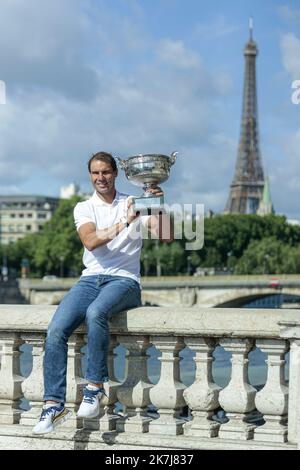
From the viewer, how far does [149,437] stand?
6.39m

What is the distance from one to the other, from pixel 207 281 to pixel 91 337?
77.1 metres

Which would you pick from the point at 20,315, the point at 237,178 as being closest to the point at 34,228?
the point at 237,178

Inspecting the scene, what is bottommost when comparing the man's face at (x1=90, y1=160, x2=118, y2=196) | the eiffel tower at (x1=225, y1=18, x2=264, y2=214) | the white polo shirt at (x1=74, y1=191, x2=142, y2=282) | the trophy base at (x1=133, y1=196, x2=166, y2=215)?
the white polo shirt at (x1=74, y1=191, x2=142, y2=282)

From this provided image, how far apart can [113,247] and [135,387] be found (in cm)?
96

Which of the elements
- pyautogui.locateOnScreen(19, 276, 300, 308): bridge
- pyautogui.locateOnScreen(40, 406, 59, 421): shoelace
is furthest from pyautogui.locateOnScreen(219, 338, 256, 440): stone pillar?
pyautogui.locateOnScreen(19, 276, 300, 308): bridge

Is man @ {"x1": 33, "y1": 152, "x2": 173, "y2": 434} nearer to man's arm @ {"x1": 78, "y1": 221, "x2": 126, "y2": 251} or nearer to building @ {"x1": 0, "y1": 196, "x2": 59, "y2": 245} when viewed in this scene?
man's arm @ {"x1": 78, "y1": 221, "x2": 126, "y2": 251}

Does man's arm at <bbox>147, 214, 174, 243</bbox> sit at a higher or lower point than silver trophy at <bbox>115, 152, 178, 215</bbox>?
lower

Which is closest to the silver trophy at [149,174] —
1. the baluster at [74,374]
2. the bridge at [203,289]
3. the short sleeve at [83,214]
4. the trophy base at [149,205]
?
the trophy base at [149,205]

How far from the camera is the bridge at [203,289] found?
3147 inches

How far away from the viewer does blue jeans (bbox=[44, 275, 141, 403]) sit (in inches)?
246

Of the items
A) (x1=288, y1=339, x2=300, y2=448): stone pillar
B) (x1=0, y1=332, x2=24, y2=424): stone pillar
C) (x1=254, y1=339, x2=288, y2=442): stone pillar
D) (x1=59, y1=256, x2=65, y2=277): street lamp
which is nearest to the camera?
(x1=288, y1=339, x2=300, y2=448): stone pillar

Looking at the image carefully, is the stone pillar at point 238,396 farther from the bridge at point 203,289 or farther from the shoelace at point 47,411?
the bridge at point 203,289

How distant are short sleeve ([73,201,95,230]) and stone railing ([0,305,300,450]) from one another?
661mm

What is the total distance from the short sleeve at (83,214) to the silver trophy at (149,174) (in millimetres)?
362
